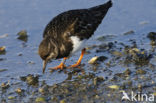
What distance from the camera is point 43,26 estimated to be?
7.77 meters

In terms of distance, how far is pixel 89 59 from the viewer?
641 centimetres

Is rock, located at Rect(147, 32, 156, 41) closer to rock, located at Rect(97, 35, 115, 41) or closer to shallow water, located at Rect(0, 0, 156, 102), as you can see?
shallow water, located at Rect(0, 0, 156, 102)

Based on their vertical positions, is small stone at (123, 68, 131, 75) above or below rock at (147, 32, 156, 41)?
below

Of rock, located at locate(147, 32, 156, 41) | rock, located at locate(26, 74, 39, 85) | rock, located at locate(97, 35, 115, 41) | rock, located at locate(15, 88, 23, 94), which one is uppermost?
rock, located at locate(97, 35, 115, 41)

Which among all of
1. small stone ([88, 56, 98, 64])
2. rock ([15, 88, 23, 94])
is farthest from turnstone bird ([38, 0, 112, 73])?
rock ([15, 88, 23, 94])

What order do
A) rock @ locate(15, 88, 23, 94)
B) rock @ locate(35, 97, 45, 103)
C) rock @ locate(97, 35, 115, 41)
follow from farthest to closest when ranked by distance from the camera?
rock @ locate(97, 35, 115, 41) → rock @ locate(15, 88, 23, 94) → rock @ locate(35, 97, 45, 103)

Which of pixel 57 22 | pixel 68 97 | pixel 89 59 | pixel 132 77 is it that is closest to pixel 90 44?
pixel 89 59

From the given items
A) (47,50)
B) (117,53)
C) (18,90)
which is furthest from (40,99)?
(117,53)

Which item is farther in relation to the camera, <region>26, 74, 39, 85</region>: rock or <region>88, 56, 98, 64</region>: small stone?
<region>88, 56, 98, 64</region>: small stone

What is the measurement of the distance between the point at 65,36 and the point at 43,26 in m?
1.85

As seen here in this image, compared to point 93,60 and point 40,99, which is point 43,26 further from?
point 40,99

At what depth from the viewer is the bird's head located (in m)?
5.65

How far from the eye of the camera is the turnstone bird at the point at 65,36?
229 inches

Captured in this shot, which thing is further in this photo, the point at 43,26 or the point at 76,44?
the point at 43,26
